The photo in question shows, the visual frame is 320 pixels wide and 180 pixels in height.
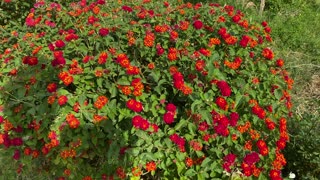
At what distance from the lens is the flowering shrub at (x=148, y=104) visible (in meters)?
2.21

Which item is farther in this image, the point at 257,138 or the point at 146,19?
the point at 146,19

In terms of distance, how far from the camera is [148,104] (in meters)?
2.32

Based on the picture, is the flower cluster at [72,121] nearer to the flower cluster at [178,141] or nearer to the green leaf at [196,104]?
the flower cluster at [178,141]

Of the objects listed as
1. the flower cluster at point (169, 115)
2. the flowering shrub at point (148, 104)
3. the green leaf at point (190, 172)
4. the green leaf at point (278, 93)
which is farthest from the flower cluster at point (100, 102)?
the green leaf at point (278, 93)

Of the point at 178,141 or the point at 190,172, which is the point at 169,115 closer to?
the point at 178,141

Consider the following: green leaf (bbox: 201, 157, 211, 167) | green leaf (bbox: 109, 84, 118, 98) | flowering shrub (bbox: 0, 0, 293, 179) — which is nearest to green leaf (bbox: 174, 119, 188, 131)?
flowering shrub (bbox: 0, 0, 293, 179)

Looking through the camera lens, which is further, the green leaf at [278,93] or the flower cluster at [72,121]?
the green leaf at [278,93]

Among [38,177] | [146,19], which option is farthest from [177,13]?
[38,177]

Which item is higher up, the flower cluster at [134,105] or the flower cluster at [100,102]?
the flower cluster at [134,105]

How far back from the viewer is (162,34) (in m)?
2.62

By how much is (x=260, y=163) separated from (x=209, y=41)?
97 centimetres

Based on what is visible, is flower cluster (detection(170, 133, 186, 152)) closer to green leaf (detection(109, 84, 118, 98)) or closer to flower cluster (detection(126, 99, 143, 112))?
flower cluster (detection(126, 99, 143, 112))

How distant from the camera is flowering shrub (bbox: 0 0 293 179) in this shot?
2215 millimetres

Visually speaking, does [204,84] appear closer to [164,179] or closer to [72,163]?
[164,179]
